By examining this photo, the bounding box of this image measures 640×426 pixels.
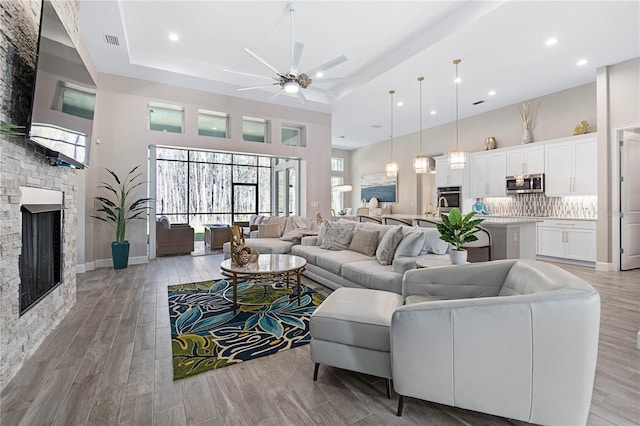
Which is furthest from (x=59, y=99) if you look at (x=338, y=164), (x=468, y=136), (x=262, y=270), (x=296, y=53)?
(x=338, y=164)

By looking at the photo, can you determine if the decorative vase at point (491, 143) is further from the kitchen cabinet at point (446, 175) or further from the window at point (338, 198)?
the window at point (338, 198)

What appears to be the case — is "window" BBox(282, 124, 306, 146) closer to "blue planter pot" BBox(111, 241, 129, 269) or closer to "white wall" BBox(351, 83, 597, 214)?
"white wall" BBox(351, 83, 597, 214)

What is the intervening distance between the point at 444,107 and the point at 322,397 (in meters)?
7.14

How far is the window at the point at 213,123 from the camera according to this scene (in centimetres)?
655

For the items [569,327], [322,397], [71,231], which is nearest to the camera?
[569,327]

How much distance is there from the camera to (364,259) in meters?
3.82

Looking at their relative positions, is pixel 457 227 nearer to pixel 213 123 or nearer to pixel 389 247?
pixel 389 247

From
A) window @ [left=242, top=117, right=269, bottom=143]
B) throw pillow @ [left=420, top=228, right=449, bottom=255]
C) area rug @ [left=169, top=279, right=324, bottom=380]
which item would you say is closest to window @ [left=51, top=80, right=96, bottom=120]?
area rug @ [left=169, top=279, right=324, bottom=380]

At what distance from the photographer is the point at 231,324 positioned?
287cm

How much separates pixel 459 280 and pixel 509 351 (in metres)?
0.83

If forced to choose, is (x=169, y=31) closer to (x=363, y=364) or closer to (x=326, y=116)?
(x=326, y=116)

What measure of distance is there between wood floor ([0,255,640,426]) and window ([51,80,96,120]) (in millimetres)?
1947

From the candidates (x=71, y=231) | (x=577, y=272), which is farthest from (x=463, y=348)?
(x=577, y=272)

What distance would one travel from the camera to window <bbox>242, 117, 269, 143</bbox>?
23.1 feet
